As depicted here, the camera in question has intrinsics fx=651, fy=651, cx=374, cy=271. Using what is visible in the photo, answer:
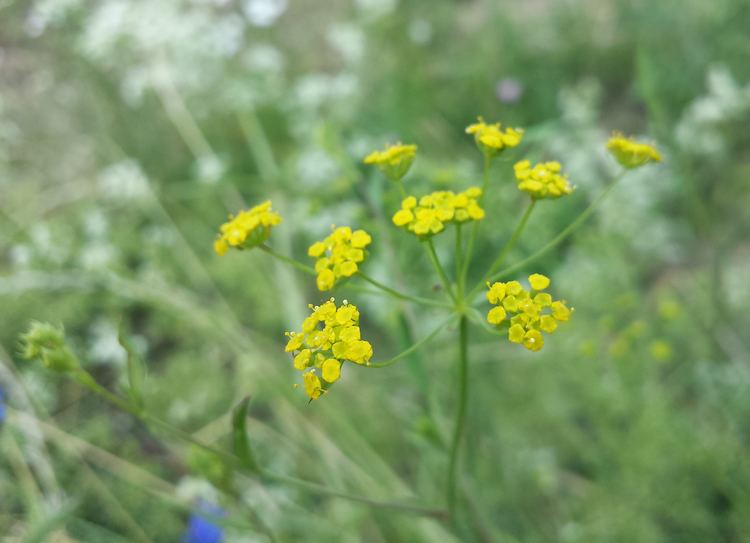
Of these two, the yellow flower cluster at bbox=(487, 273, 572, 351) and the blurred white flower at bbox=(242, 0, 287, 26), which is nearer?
the yellow flower cluster at bbox=(487, 273, 572, 351)

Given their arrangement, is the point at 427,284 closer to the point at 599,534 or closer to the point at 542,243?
the point at 542,243

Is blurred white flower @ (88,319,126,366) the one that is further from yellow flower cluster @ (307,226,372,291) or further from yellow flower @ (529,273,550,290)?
yellow flower @ (529,273,550,290)

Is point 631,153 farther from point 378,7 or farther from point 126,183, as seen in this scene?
point 378,7

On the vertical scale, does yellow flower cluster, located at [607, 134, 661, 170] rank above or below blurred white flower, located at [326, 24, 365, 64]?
above

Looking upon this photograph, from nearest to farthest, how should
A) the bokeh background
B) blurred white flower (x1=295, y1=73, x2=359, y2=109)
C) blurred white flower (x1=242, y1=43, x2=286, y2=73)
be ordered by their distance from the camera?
the bokeh background → blurred white flower (x1=295, y1=73, x2=359, y2=109) → blurred white flower (x1=242, y1=43, x2=286, y2=73)

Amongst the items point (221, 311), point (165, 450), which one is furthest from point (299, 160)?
point (165, 450)

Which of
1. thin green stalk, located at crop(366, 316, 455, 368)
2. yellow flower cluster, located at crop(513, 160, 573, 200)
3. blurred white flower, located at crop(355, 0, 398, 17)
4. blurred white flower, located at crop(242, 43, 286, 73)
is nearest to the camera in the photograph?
thin green stalk, located at crop(366, 316, 455, 368)

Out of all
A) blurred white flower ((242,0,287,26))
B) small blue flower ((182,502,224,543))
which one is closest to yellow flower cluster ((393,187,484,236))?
small blue flower ((182,502,224,543))

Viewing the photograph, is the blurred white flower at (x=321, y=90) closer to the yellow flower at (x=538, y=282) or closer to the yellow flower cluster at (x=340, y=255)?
the yellow flower cluster at (x=340, y=255)

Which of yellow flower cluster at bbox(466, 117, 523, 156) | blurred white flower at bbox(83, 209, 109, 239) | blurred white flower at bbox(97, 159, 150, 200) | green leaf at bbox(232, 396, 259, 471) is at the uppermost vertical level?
yellow flower cluster at bbox(466, 117, 523, 156)
